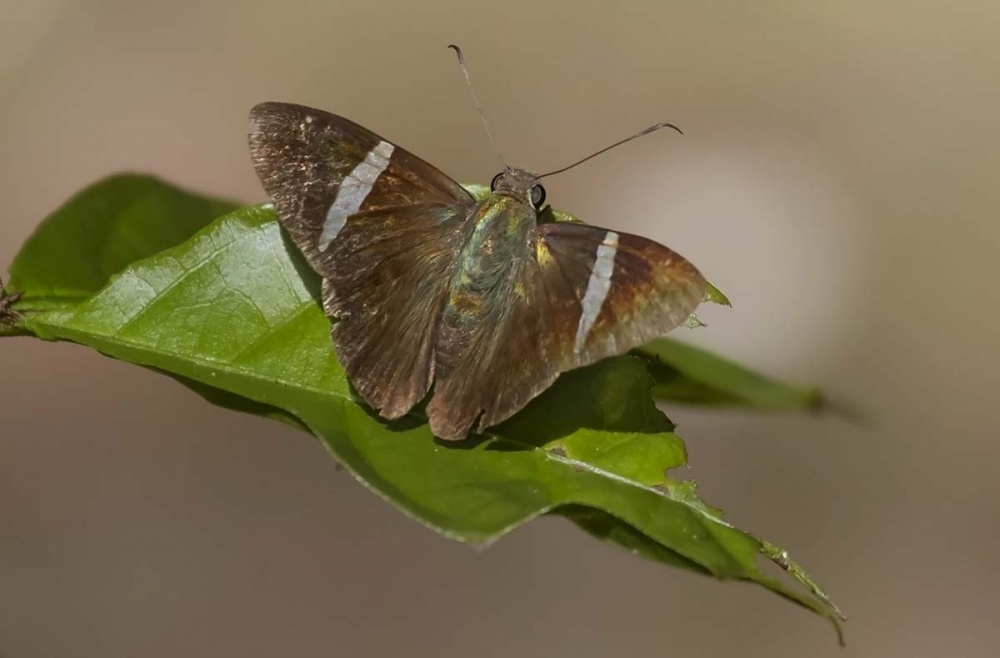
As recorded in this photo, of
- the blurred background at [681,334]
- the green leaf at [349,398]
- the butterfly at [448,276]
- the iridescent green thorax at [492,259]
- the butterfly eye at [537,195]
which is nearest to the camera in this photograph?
the green leaf at [349,398]

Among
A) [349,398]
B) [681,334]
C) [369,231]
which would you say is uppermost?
[369,231]

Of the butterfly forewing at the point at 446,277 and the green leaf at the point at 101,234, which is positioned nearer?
the butterfly forewing at the point at 446,277

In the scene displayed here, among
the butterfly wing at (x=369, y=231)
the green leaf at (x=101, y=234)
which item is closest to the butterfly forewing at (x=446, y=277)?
the butterfly wing at (x=369, y=231)

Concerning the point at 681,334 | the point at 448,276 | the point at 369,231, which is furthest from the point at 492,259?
the point at 681,334

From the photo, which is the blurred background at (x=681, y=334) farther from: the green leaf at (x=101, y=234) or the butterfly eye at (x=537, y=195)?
the butterfly eye at (x=537, y=195)

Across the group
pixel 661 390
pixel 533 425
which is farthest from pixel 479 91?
pixel 533 425

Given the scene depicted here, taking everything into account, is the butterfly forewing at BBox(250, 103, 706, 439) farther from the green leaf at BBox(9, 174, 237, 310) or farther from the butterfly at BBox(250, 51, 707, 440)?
the green leaf at BBox(9, 174, 237, 310)

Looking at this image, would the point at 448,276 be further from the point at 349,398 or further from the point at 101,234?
the point at 101,234
